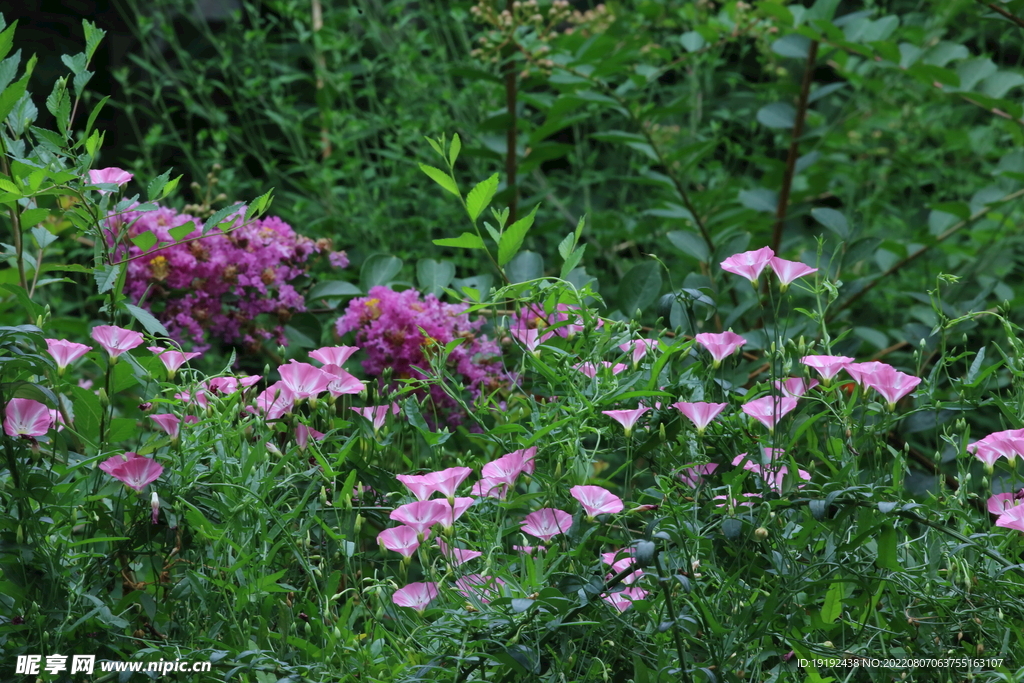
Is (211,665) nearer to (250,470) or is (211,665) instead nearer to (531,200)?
(250,470)

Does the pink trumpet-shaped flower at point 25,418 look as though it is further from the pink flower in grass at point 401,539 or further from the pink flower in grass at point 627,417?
the pink flower in grass at point 627,417

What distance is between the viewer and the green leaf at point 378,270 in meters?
1.13

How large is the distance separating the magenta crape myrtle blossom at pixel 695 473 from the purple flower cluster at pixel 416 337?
0.32m

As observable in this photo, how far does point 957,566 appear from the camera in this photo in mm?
636

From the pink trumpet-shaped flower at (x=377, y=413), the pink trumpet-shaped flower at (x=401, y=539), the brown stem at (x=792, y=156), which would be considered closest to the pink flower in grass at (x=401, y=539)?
the pink trumpet-shaped flower at (x=401, y=539)

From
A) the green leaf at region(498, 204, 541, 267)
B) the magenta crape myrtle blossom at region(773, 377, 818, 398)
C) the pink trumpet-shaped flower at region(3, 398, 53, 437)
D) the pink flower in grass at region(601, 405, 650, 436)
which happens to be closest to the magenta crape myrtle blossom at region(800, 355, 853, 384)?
the magenta crape myrtle blossom at region(773, 377, 818, 398)

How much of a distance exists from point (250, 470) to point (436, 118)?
1.12 metres

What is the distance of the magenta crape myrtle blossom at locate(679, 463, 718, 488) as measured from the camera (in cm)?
72

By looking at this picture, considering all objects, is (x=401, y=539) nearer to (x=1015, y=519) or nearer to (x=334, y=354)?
(x=334, y=354)

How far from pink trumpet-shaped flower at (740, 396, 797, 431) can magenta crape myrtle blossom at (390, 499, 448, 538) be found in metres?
0.24

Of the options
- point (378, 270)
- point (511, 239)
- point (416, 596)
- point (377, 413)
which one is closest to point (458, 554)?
point (416, 596)

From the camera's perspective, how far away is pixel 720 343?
76cm

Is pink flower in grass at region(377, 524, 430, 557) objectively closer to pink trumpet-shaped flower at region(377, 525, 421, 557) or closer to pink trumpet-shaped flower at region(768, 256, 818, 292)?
pink trumpet-shaped flower at region(377, 525, 421, 557)

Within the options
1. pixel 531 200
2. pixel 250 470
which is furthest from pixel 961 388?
pixel 531 200
